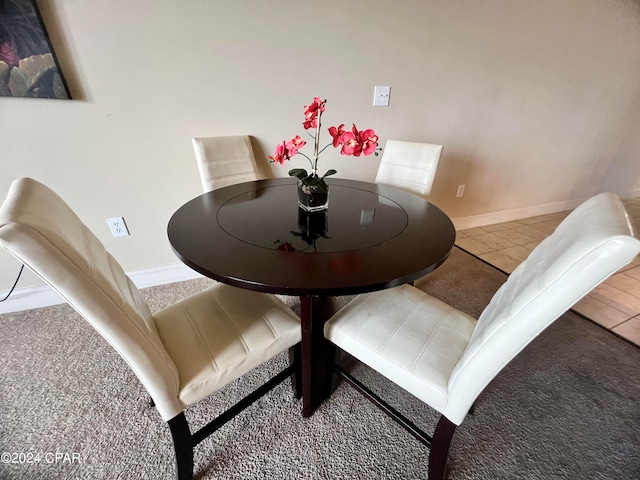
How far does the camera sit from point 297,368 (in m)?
1.13

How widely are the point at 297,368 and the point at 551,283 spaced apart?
90cm

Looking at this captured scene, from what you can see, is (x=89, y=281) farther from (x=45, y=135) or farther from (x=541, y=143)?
(x=541, y=143)

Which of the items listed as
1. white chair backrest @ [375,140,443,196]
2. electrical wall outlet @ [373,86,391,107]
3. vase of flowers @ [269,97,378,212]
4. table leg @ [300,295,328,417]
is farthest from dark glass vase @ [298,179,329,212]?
electrical wall outlet @ [373,86,391,107]

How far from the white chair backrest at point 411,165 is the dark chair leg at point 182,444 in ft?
5.00

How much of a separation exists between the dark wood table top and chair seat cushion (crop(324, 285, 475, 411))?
0.84ft

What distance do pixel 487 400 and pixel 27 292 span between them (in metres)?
2.55

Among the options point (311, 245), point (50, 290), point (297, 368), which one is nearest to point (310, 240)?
point (311, 245)

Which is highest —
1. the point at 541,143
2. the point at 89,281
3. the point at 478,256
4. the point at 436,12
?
the point at 436,12

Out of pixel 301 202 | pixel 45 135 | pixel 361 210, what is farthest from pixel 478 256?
pixel 45 135

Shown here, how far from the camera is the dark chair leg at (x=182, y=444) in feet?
2.64

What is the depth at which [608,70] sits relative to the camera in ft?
8.08

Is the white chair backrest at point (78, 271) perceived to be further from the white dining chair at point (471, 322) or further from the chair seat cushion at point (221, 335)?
the white dining chair at point (471, 322)

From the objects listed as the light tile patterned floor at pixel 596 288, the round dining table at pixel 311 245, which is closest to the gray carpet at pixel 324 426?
the round dining table at pixel 311 245

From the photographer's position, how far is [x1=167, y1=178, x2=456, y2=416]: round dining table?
29.1 inches
